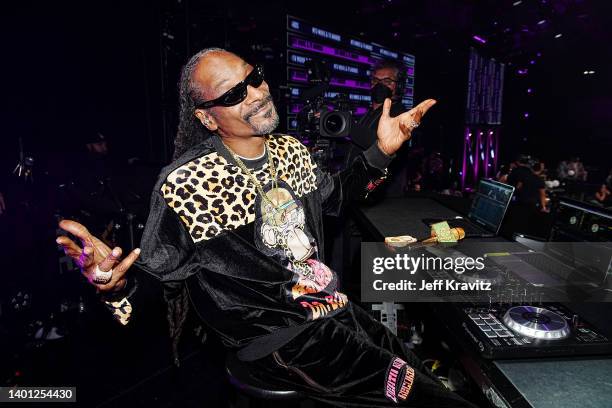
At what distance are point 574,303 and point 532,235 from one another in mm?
645

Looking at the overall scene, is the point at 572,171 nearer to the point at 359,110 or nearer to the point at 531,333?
the point at 359,110

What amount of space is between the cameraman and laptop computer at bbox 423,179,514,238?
2.99ft

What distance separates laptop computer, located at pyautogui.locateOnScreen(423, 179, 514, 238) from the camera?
6.88 feet

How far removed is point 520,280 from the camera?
1551mm

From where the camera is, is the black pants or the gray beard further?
the gray beard

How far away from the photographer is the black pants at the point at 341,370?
4.60 feet

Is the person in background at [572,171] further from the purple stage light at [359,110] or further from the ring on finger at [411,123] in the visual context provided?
the ring on finger at [411,123]

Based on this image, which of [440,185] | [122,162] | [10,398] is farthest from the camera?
[440,185]

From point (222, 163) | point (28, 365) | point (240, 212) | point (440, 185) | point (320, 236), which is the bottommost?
point (28, 365)

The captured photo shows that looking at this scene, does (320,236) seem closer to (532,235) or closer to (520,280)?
(520,280)

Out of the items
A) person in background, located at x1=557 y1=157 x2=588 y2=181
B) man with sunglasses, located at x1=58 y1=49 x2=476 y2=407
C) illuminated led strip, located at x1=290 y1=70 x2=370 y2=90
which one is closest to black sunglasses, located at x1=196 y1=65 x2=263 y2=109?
man with sunglasses, located at x1=58 y1=49 x2=476 y2=407

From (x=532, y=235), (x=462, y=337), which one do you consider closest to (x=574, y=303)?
(x=462, y=337)

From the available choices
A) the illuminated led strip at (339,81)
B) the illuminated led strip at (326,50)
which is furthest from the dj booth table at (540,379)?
the illuminated led strip at (326,50)

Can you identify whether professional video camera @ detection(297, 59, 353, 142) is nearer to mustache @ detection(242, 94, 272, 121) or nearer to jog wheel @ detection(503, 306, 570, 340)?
mustache @ detection(242, 94, 272, 121)
